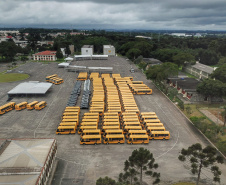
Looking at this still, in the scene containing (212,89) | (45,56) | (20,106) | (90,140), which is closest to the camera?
(90,140)

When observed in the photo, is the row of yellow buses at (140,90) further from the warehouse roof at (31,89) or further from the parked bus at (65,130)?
the parked bus at (65,130)

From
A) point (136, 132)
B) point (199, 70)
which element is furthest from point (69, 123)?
point (199, 70)

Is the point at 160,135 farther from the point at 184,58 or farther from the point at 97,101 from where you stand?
the point at 184,58

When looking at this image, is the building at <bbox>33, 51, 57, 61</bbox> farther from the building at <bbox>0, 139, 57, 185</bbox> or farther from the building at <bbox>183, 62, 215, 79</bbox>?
the building at <bbox>0, 139, 57, 185</bbox>

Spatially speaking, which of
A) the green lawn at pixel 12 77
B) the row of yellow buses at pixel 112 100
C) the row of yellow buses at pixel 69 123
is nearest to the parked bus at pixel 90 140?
the row of yellow buses at pixel 69 123

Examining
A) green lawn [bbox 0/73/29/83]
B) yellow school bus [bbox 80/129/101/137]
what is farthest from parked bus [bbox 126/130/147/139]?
green lawn [bbox 0/73/29/83]
